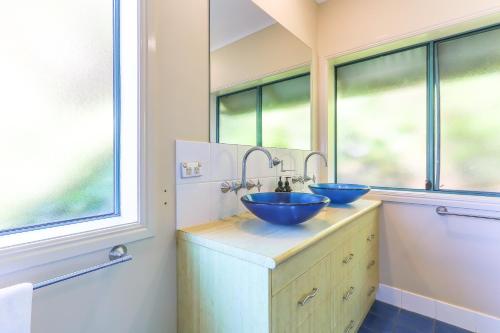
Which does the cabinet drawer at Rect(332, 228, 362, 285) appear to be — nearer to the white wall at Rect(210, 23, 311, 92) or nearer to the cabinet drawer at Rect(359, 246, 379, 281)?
the cabinet drawer at Rect(359, 246, 379, 281)

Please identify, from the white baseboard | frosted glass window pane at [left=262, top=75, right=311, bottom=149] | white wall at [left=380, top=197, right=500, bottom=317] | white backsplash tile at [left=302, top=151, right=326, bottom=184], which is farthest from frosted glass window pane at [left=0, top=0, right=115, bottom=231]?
the white baseboard

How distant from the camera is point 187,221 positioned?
1156 mm

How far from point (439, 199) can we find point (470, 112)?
24.1 inches

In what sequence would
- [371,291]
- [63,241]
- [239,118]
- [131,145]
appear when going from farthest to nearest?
[371,291] → [239,118] → [131,145] → [63,241]

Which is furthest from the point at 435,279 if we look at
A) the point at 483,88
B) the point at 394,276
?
the point at 483,88

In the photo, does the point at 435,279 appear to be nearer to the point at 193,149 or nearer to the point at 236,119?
the point at 236,119

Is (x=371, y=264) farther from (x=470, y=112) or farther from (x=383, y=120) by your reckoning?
(x=470, y=112)

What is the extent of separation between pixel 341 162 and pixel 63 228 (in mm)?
2018

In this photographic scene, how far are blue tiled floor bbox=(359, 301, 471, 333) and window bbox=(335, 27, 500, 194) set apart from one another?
0.91 m

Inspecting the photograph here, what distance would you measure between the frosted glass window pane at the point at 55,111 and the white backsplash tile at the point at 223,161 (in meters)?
0.46

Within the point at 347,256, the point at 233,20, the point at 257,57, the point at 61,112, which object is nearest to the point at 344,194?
the point at 347,256

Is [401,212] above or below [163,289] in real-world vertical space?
above

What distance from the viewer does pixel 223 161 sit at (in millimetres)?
1336

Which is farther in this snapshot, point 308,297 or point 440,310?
point 440,310
